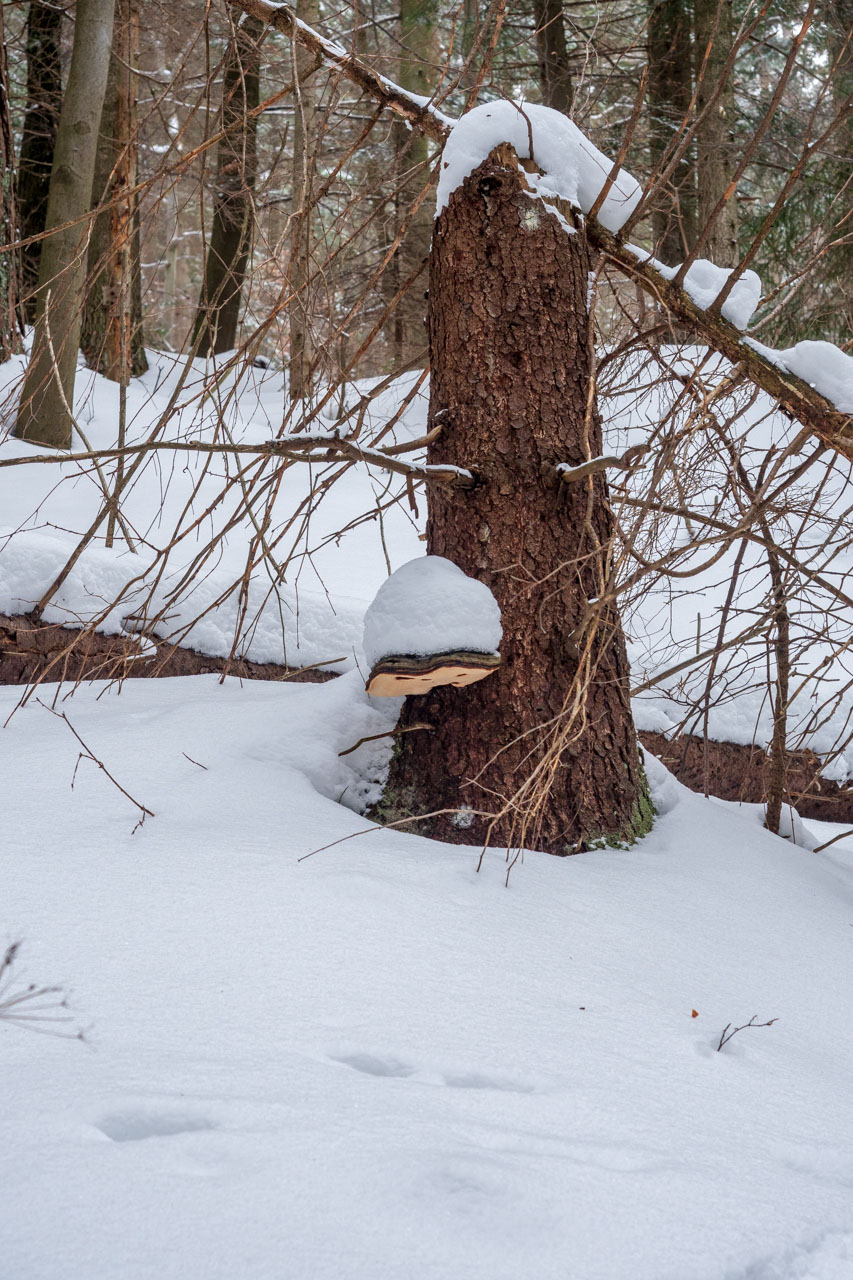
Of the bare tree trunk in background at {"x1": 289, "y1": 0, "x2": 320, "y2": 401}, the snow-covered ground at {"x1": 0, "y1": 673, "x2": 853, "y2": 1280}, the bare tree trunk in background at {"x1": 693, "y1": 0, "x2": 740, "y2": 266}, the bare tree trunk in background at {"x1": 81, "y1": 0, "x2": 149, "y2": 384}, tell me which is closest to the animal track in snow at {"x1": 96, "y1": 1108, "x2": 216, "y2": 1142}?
the snow-covered ground at {"x1": 0, "y1": 673, "x2": 853, "y2": 1280}

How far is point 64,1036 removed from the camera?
3.91ft

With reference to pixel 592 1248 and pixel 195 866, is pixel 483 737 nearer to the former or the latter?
pixel 195 866

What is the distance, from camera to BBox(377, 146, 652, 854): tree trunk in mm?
2346

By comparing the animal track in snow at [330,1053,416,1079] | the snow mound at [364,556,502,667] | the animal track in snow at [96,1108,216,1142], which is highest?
the snow mound at [364,556,502,667]

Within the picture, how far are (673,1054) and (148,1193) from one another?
85 cm

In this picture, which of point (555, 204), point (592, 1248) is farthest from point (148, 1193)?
point (555, 204)

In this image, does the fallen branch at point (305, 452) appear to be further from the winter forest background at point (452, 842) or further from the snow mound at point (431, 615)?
the snow mound at point (431, 615)

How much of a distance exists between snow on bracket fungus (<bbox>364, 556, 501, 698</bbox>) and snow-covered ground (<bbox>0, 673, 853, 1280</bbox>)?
0.37 meters

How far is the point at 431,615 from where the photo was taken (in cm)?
216

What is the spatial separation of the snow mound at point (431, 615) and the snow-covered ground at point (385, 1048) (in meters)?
0.43

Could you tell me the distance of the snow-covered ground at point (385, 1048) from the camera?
3.06ft

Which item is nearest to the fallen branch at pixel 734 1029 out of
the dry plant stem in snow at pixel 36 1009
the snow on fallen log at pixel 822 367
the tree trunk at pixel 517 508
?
the tree trunk at pixel 517 508

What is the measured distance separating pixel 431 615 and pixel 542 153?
48.5 inches

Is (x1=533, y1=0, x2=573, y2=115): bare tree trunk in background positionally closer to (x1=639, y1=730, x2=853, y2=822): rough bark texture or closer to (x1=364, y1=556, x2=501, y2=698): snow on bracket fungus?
(x1=639, y1=730, x2=853, y2=822): rough bark texture
